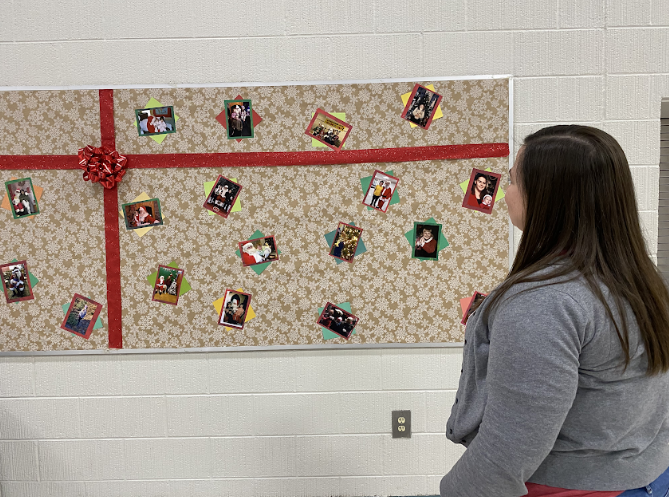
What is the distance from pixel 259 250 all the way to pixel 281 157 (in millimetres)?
374

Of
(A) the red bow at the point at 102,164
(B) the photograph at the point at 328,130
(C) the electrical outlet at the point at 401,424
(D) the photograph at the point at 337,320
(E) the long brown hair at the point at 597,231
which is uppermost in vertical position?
(B) the photograph at the point at 328,130

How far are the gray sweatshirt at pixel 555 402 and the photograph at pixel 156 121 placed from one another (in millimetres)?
1435

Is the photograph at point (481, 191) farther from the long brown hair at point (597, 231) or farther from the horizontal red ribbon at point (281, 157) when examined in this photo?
the long brown hair at point (597, 231)

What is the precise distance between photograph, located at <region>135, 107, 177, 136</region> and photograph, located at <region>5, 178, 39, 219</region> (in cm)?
50

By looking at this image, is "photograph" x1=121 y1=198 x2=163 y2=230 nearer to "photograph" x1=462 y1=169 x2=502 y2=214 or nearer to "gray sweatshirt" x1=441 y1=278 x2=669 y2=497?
"photograph" x1=462 y1=169 x2=502 y2=214

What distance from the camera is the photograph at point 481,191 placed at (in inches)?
70.5

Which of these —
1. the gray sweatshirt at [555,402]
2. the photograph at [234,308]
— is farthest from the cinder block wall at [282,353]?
the gray sweatshirt at [555,402]

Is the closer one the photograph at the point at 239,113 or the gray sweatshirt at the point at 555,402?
the gray sweatshirt at the point at 555,402

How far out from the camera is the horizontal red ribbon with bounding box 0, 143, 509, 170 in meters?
1.78

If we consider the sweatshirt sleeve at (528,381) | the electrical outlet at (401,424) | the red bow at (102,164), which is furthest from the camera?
the electrical outlet at (401,424)

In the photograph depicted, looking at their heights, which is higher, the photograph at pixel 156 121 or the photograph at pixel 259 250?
the photograph at pixel 156 121

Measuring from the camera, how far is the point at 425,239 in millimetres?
1807

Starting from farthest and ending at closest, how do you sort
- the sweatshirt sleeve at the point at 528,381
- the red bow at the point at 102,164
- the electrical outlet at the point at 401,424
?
1. the electrical outlet at the point at 401,424
2. the red bow at the point at 102,164
3. the sweatshirt sleeve at the point at 528,381

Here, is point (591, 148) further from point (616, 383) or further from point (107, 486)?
point (107, 486)
